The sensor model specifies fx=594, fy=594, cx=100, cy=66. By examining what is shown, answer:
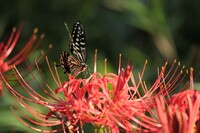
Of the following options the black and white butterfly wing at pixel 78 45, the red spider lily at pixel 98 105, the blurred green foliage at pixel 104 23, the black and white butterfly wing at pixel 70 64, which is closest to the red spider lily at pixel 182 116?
the red spider lily at pixel 98 105

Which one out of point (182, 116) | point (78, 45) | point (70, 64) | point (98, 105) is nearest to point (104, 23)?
point (78, 45)

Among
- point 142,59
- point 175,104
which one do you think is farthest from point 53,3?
point 175,104

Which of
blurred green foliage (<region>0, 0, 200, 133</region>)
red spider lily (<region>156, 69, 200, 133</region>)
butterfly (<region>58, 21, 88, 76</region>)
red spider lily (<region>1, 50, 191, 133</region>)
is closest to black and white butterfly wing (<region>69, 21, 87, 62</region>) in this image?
butterfly (<region>58, 21, 88, 76</region>)

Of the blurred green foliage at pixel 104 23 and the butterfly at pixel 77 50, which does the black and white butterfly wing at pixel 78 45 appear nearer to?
the butterfly at pixel 77 50

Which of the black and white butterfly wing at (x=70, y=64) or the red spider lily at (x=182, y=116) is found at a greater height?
the black and white butterfly wing at (x=70, y=64)

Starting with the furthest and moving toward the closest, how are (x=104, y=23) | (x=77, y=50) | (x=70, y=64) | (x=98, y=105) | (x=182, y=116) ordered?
1. (x=104, y=23)
2. (x=77, y=50)
3. (x=70, y=64)
4. (x=98, y=105)
5. (x=182, y=116)

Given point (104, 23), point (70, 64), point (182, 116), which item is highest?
point (104, 23)

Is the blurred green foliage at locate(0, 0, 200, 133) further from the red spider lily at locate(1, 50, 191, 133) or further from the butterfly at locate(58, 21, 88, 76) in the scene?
the red spider lily at locate(1, 50, 191, 133)

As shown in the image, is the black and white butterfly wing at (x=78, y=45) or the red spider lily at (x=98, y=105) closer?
the red spider lily at (x=98, y=105)

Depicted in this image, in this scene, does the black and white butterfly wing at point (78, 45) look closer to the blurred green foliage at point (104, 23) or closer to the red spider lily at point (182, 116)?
the red spider lily at point (182, 116)

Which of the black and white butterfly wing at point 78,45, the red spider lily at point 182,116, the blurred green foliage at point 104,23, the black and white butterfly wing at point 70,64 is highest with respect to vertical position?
the blurred green foliage at point 104,23

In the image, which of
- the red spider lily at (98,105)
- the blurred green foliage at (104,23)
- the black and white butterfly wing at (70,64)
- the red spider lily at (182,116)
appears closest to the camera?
the red spider lily at (182,116)

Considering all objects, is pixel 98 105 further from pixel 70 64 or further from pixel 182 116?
pixel 182 116

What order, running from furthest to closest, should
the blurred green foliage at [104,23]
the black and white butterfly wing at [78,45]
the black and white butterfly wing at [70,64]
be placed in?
the blurred green foliage at [104,23] < the black and white butterfly wing at [78,45] < the black and white butterfly wing at [70,64]
